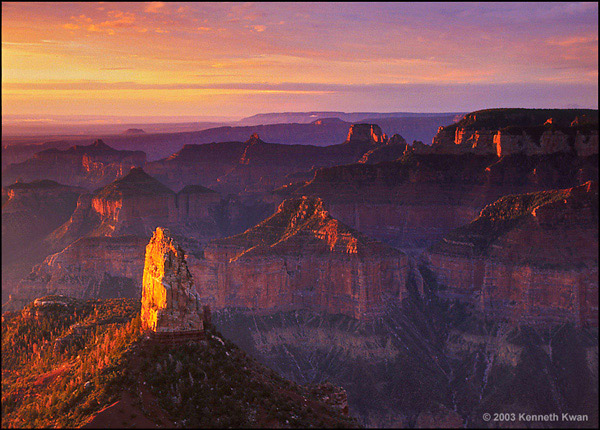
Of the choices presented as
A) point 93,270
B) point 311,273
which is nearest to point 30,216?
point 93,270

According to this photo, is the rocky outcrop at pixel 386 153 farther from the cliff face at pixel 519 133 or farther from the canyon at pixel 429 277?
the canyon at pixel 429 277

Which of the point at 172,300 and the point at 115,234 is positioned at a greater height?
the point at 172,300

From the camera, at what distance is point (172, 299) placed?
146ft

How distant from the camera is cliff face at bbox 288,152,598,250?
129 meters

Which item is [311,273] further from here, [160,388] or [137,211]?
[137,211]

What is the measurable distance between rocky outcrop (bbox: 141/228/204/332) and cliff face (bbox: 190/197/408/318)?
55249mm

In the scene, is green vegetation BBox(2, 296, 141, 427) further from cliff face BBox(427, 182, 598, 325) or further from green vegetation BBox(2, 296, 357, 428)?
cliff face BBox(427, 182, 598, 325)

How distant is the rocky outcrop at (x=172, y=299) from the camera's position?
44.4 meters

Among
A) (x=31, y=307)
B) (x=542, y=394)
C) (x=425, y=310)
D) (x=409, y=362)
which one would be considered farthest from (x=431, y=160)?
(x=31, y=307)

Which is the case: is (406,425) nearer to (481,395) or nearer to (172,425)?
(481,395)

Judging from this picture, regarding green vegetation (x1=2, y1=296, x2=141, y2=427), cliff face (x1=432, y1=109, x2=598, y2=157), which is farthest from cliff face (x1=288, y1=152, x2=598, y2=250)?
green vegetation (x1=2, y1=296, x2=141, y2=427)

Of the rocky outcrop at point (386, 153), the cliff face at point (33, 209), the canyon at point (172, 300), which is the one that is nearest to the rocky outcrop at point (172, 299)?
the canyon at point (172, 300)

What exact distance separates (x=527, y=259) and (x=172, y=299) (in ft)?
205

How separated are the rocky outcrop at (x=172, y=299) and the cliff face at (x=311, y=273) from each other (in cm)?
5525
